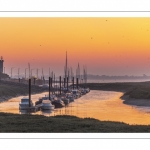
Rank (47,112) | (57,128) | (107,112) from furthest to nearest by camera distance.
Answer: (47,112) < (107,112) < (57,128)

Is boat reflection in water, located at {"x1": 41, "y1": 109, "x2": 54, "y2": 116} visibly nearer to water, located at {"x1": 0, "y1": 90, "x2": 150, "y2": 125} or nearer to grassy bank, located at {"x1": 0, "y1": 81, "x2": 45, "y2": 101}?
water, located at {"x1": 0, "y1": 90, "x2": 150, "y2": 125}

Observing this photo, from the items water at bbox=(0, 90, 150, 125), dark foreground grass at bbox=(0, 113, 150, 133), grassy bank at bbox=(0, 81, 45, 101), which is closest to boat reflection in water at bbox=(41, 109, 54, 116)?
water at bbox=(0, 90, 150, 125)

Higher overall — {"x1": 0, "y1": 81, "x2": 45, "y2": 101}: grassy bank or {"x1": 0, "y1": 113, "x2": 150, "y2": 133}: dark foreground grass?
{"x1": 0, "y1": 81, "x2": 45, "y2": 101}: grassy bank

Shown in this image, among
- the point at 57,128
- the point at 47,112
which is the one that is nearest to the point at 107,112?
the point at 47,112

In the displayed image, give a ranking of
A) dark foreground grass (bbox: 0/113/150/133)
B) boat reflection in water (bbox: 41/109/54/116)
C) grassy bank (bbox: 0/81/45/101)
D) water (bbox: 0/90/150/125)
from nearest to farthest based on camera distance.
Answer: dark foreground grass (bbox: 0/113/150/133)
water (bbox: 0/90/150/125)
boat reflection in water (bbox: 41/109/54/116)
grassy bank (bbox: 0/81/45/101)

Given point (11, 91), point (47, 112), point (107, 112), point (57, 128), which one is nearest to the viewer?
point (57, 128)

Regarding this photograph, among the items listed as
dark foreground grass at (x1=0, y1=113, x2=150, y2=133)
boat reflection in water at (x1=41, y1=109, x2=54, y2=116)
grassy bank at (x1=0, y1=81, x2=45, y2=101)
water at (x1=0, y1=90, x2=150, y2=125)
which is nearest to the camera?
dark foreground grass at (x1=0, y1=113, x2=150, y2=133)

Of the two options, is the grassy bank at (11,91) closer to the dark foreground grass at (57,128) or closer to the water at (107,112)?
A: the water at (107,112)

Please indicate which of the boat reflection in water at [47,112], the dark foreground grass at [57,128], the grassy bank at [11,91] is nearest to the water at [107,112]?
the boat reflection in water at [47,112]

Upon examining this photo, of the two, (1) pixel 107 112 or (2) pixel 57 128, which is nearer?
(2) pixel 57 128

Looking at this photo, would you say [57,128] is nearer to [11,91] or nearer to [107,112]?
[107,112]

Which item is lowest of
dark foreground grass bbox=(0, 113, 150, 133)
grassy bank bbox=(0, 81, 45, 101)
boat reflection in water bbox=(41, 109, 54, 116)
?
dark foreground grass bbox=(0, 113, 150, 133)
